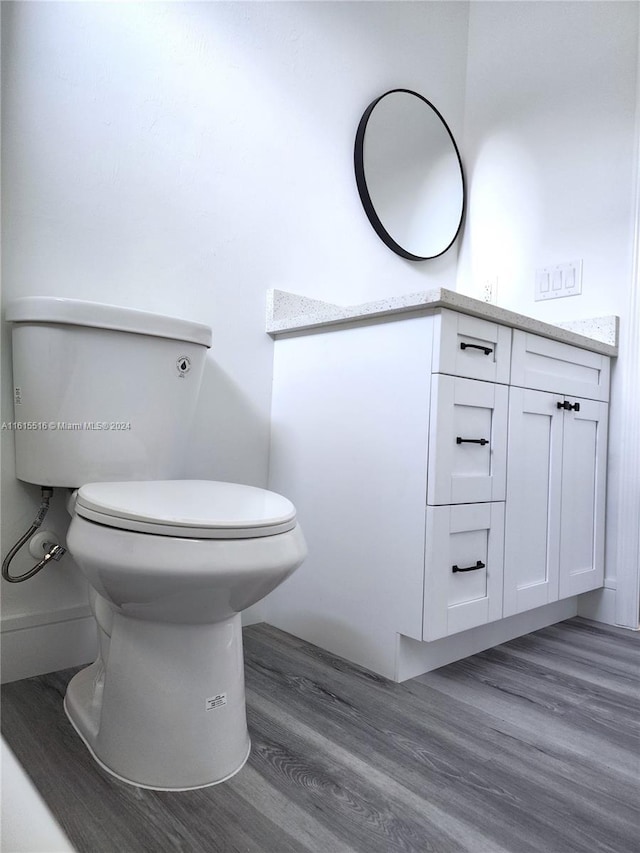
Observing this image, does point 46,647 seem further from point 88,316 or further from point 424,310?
point 424,310

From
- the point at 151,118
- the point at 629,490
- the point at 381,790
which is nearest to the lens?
the point at 381,790

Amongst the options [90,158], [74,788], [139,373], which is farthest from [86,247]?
[74,788]

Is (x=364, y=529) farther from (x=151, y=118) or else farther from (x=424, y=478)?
(x=151, y=118)

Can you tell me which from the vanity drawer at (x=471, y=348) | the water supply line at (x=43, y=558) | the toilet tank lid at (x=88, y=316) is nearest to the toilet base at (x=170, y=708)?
the water supply line at (x=43, y=558)

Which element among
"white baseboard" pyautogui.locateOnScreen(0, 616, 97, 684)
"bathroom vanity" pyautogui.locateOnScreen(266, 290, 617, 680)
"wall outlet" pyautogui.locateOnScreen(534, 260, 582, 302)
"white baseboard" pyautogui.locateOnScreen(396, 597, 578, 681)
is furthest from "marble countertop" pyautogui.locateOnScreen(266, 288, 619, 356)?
"white baseboard" pyautogui.locateOnScreen(0, 616, 97, 684)

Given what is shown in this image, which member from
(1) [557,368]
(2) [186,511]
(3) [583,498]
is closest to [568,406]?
(1) [557,368]

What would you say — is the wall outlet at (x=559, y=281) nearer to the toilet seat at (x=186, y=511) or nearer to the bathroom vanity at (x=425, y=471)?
the bathroom vanity at (x=425, y=471)

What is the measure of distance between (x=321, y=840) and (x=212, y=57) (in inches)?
68.1

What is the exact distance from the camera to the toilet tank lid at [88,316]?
116 cm

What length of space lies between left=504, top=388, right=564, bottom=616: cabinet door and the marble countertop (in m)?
0.18

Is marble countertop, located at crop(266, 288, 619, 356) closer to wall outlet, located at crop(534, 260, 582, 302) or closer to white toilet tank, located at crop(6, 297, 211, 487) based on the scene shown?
wall outlet, located at crop(534, 260, 582, 302)

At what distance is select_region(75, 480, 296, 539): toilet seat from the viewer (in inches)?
34.6

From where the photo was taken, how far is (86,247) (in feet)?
4.50

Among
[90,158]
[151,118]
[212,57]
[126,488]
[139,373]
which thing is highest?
[212,57]
